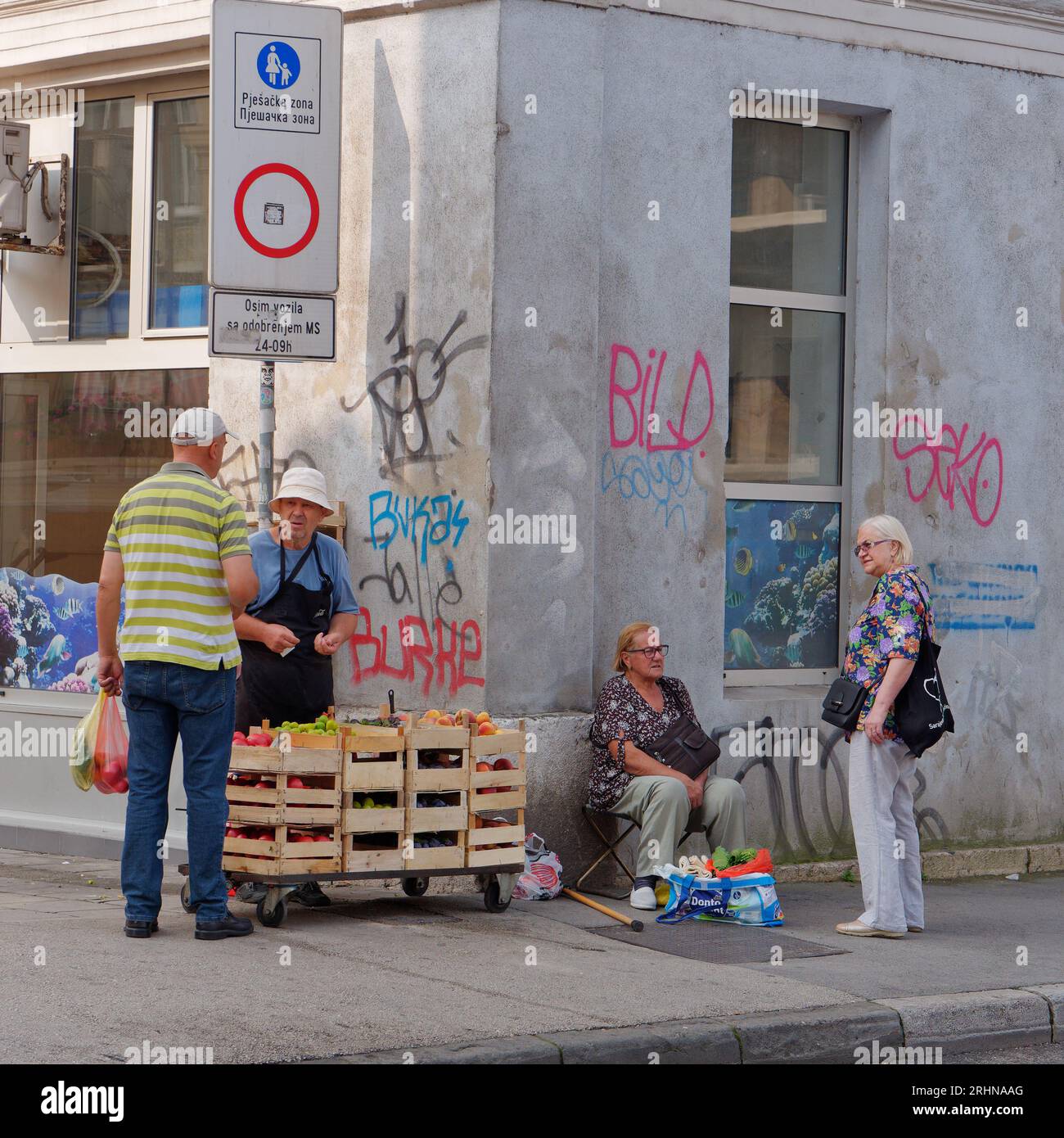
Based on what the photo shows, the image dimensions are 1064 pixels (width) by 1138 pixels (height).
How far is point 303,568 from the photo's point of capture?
25.2 feet

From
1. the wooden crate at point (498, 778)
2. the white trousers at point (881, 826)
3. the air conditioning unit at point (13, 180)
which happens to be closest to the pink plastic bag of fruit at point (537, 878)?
the wooden crate at point (498, 778)

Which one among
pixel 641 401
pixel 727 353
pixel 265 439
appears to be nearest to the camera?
pixel 265 439

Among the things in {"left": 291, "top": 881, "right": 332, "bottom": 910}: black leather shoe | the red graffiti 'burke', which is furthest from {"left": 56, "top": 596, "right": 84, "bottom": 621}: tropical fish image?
{"left": 291, "top": 881, "right": 332, "bottom": 910}: black leather shoe

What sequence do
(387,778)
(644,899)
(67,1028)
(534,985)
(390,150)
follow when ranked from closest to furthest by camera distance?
1. (67,1028)
2. (534,985)
3. (387,778)
4. (644,899)
5. (390,150)

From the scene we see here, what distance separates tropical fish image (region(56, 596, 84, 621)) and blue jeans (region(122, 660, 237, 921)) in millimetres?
2902

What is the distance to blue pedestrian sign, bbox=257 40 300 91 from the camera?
26.5 feet

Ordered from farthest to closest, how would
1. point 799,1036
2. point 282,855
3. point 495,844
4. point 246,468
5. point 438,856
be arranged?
point 246,468 < point 495,844 < point 438,856 < point 282,855 < point 799,1036

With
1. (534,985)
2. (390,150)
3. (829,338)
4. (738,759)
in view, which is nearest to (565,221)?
(390,150)

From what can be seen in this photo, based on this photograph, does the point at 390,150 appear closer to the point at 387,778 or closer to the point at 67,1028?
the point at 387,778

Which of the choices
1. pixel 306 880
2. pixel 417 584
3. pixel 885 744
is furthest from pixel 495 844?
pixel 885 744

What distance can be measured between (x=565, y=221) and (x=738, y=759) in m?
2.94

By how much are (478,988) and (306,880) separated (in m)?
1.26

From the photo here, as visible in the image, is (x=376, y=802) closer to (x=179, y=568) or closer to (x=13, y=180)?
(x=179, y=568)

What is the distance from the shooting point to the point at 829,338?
9.89 metres
